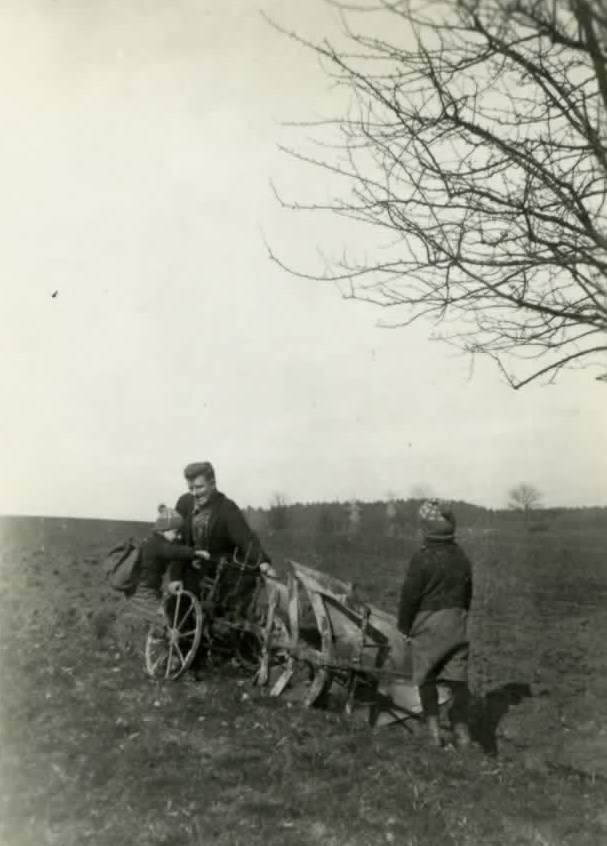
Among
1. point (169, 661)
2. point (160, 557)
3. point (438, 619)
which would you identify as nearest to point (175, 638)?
point (169, 661)

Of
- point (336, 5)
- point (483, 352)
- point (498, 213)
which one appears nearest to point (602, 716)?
point (483, 352)

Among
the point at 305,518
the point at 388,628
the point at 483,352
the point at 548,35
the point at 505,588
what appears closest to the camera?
the point at 548,35

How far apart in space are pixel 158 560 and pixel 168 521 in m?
0.37

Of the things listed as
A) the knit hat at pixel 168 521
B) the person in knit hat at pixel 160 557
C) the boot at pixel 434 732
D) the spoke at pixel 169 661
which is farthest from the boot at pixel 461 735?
the knit hat at pixel 168 521

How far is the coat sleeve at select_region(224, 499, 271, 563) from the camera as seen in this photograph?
7.97 m

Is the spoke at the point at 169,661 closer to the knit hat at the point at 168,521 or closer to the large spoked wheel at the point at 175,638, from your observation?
the large spoked wheel at the point at 175,638

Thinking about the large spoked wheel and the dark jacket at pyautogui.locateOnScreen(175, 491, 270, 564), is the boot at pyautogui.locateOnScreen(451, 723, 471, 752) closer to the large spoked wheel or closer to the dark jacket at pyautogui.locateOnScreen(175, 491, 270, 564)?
the large spoked wheel

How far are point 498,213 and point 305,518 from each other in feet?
92.1

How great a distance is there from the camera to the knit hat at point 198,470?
26.9ft

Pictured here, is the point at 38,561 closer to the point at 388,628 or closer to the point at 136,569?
the point at 136,569

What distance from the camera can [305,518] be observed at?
3262cm

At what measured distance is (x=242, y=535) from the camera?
8.08 metres

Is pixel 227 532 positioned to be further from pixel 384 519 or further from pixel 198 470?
pixel 384 519

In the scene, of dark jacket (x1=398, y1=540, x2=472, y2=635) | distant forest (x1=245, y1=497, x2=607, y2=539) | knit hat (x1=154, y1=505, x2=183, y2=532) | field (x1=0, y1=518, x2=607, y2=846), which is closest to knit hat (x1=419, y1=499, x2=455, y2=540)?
dark jacket (x1=398, y1=540, x2=472, y2=635)
